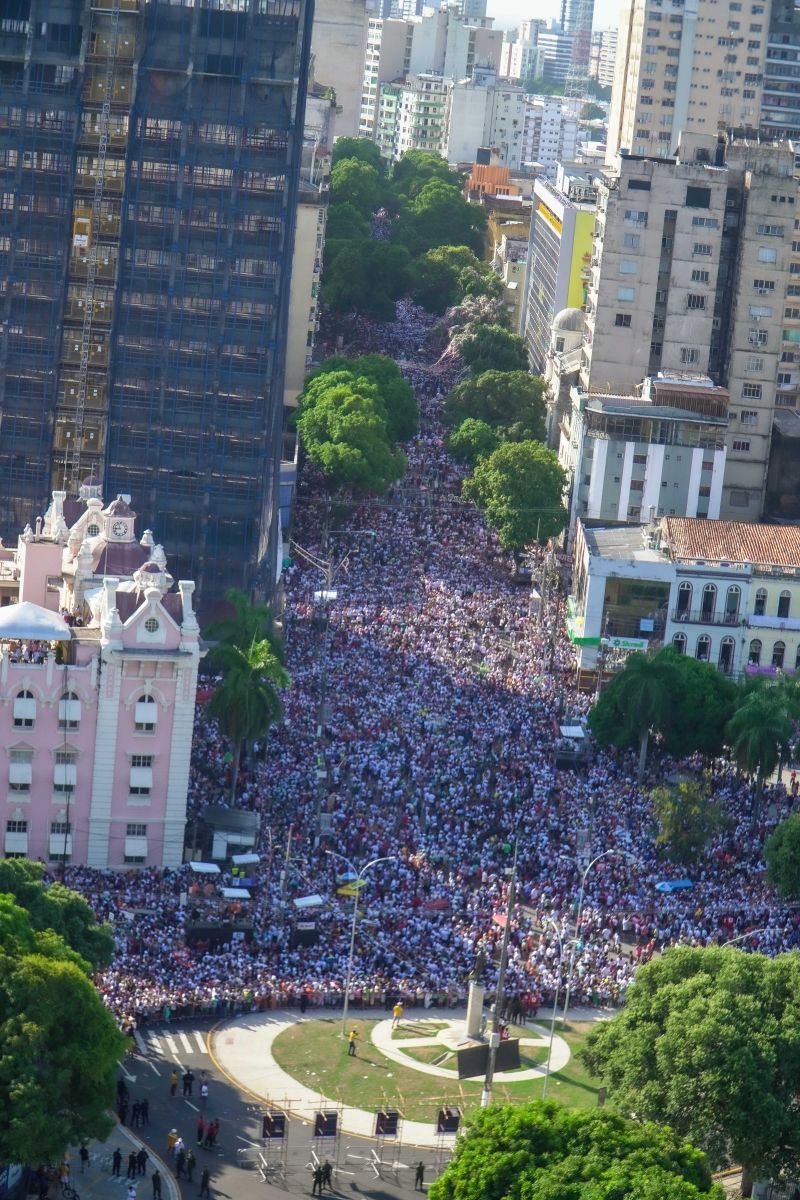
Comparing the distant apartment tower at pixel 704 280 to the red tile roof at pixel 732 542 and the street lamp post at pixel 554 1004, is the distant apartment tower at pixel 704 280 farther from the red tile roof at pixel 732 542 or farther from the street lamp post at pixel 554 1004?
the street lamp post at pixel 554 1004

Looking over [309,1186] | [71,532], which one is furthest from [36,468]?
[309,1186]

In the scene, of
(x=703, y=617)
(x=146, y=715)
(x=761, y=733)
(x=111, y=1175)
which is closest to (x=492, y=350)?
(x=703, y=617)

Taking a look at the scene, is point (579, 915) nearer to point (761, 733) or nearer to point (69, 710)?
point (761, 733)

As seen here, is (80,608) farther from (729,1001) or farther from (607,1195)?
(607,1195)

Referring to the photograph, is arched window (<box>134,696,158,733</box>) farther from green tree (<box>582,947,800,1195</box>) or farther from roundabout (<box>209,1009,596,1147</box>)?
green tree (<box>582,947,800,1195</box>)

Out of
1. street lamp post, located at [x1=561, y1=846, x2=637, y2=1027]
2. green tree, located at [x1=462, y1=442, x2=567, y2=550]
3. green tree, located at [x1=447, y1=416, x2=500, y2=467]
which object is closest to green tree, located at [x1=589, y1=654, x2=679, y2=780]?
street lamp post, located at [x1=561, y1=846, x2=637, y2=1027]
